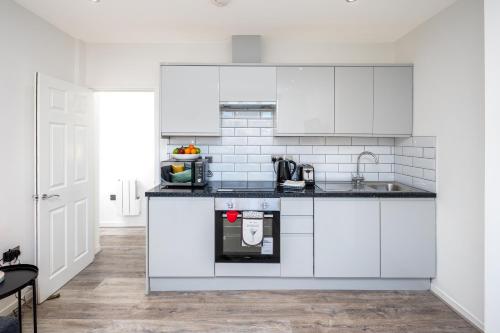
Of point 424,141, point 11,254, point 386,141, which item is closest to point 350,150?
point 386,141

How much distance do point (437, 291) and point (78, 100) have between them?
3.93m

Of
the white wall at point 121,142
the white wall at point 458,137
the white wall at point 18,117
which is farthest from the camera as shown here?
the white wall at point 121,142

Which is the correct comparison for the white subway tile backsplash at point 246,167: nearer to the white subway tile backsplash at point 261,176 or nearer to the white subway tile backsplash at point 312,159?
the white subway tile backsplash at point 261,176

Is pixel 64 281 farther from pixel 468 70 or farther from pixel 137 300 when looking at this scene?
pixel 468 70

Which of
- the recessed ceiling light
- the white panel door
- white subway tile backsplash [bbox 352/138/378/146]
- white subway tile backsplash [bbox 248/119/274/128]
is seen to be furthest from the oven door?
the recessed ceiling light

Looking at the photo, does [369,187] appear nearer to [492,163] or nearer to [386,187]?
[386,187]

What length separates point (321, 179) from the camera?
3.79m

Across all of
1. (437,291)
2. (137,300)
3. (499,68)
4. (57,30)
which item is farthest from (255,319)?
(57,30)

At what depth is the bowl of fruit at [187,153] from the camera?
10.9 feet

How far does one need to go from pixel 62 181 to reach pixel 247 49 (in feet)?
7.47

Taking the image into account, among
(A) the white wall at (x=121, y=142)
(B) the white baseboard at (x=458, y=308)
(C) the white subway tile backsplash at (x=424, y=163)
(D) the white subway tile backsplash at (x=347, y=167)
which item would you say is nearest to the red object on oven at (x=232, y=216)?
(D) the white subway tile backsplash at (x=347, y=167)

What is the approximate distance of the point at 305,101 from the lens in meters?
3.40

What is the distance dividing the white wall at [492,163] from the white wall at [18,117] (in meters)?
3.33

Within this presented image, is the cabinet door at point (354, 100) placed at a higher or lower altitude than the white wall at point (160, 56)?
lower
